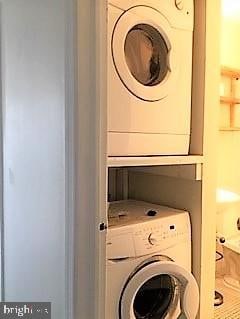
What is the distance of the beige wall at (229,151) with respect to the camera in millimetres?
2551

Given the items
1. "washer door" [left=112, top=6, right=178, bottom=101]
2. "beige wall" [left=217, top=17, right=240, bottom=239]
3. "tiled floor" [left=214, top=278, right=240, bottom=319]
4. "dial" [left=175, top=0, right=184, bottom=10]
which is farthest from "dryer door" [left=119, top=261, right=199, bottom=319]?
"dial" [left=175, top=0, right=184, bottom=10]

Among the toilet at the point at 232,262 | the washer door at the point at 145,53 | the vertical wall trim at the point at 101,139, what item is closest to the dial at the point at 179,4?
the washer door at the point at 145,53

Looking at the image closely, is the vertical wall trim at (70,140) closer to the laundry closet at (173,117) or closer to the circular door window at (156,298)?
the laundry closet at (173,117)

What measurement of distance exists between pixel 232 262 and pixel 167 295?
2.81 ft

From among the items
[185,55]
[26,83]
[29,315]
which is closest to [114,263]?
[29,315]

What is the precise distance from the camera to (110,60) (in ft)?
4.56

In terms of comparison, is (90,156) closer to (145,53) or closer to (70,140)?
(70,140)

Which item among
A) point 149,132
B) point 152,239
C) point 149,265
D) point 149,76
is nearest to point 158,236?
point 152,239

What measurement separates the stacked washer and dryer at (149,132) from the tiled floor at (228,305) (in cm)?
35

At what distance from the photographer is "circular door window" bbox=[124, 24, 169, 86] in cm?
154

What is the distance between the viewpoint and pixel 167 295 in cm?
167

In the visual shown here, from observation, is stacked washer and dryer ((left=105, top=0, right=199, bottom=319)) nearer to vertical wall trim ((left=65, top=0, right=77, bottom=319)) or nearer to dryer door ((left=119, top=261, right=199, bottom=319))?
dryer door ((left=119, top=261, right=199, bottom=319))

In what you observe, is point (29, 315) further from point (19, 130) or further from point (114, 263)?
point (19, 130)

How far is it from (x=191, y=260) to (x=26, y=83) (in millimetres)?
1219
